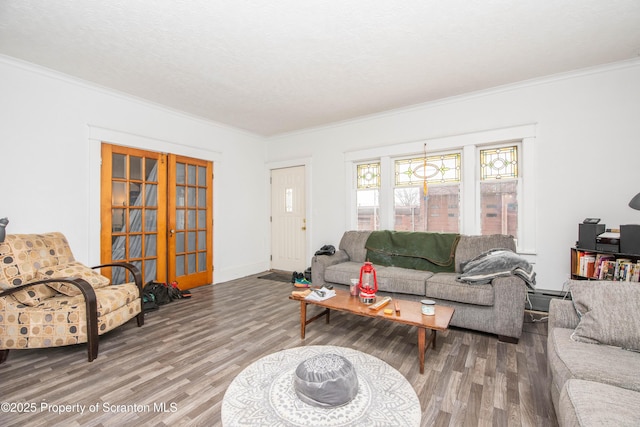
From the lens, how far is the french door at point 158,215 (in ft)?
12.1

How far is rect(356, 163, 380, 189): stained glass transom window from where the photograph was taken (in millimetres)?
4805

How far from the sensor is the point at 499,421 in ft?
5.40

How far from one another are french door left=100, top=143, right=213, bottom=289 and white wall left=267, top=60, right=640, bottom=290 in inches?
152

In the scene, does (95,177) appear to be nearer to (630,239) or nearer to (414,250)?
(414,250)

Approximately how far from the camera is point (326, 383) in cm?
132

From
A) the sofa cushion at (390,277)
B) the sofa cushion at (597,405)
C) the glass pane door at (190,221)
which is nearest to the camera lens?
the sofa cushion at (597,405)

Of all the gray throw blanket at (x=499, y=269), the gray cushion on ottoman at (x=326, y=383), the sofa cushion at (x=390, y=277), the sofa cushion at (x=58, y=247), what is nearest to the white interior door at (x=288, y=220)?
the sofa cushion at (x=390, y=277)

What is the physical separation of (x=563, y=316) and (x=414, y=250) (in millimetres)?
1920

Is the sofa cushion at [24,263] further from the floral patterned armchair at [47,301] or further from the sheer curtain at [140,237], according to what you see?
the sheer curtain at [140,237]

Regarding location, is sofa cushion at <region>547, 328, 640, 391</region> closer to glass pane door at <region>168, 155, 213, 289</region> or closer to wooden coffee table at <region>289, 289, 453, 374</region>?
wooden coffee table at <region>289, 289, 453, 374</region>

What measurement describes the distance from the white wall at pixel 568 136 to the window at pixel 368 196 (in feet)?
3.46

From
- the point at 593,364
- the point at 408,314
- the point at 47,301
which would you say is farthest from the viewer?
the point at 47,301

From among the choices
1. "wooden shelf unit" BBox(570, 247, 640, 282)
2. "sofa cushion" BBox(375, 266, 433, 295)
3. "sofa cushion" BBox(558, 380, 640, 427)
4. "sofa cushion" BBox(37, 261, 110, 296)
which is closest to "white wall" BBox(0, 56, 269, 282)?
"sofa cushion" BBox(37, 261, 110, 296)

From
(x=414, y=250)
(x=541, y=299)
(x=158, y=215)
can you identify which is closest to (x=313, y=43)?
(x=414, y=250)
